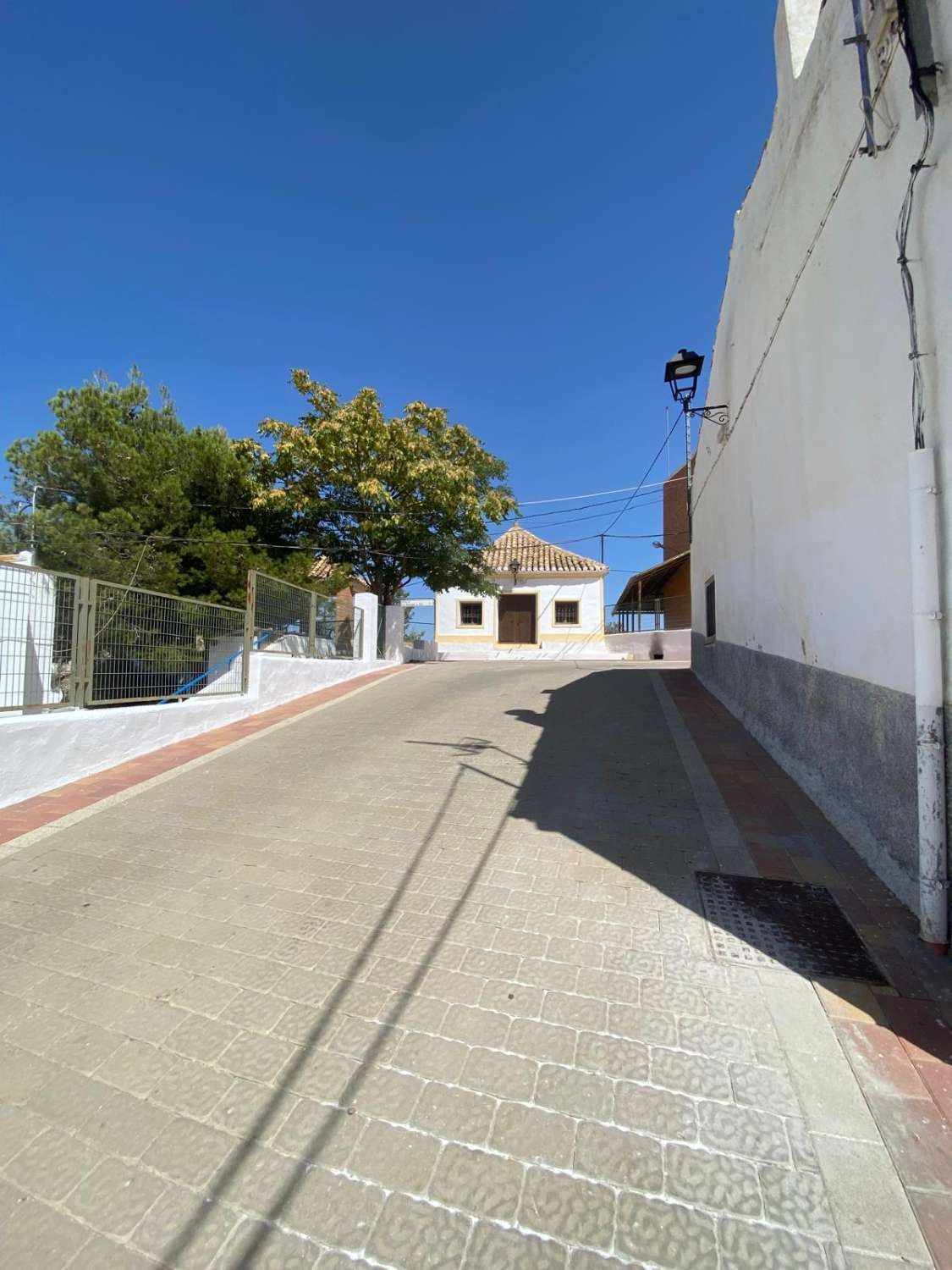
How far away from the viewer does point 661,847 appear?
3.63 meters

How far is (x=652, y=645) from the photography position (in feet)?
66.2

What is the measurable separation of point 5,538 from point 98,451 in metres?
2.29

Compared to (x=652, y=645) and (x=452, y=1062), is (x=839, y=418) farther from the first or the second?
(x=652, y=645)

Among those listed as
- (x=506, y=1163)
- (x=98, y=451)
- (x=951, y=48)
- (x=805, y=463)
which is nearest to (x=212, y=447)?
(x=98, y=451)

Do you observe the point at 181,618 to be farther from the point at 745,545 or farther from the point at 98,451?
the point at 745,545

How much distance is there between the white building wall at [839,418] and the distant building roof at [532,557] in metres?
16.5

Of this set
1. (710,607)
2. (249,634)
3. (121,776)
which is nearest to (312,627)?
(249,634)

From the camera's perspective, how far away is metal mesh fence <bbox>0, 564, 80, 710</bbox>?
5.33 meters

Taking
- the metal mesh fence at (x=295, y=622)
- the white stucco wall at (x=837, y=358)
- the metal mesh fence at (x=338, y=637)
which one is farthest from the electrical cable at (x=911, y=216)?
the metal mesh fence at (x=338, y=637)

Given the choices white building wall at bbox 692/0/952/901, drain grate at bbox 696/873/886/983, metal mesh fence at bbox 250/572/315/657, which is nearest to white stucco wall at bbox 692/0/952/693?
white building wall at bbox 692/0/952/901

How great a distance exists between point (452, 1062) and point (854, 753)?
3009mm

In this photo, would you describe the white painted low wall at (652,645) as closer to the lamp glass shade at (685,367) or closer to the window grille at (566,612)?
the window grille at (566,612)

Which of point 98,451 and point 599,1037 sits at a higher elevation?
point 98,451

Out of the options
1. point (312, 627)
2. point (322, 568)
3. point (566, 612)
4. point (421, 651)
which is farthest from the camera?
point (566, 612)
